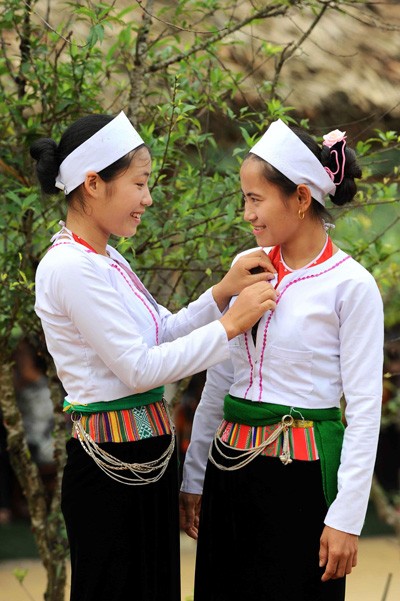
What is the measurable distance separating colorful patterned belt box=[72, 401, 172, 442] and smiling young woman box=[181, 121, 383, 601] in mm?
204

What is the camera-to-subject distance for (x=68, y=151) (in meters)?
2.34

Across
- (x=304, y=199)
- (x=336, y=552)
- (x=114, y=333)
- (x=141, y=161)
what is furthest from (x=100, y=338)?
(x=336, y=552)

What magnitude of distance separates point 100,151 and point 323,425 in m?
0.82

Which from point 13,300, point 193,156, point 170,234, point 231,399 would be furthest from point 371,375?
point 193,156

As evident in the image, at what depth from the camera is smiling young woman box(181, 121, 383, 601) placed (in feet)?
7.14

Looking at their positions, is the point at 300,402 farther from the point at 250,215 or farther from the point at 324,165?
the point at 324,165

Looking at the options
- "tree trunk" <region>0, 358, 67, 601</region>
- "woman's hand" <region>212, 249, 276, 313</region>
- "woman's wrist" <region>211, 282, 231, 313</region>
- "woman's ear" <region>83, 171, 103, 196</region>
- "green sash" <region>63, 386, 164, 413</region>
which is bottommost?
"tree trunk" <region>0, 358, 67, 601</region>

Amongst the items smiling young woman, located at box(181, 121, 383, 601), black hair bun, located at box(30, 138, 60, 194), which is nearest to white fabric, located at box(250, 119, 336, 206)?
smiling young woman, located at box(181, 121, 383, 601)

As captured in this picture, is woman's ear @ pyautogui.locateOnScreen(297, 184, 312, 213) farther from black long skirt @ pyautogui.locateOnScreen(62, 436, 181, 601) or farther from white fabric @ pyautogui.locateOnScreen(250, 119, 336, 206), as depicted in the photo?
black long skirt @ pyautogui.locateOnScreen(62, 436, 181, 601)

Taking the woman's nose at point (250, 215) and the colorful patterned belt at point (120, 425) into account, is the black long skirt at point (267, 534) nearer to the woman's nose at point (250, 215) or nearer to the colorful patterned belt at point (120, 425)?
the colorful patterned belt at point (120, 425)

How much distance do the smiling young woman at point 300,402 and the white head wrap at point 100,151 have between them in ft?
0.96

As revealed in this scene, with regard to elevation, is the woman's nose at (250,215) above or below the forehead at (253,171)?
below

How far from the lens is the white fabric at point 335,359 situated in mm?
2158

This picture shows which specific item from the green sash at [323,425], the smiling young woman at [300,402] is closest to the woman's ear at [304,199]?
the smiling young woman at [300,402]
